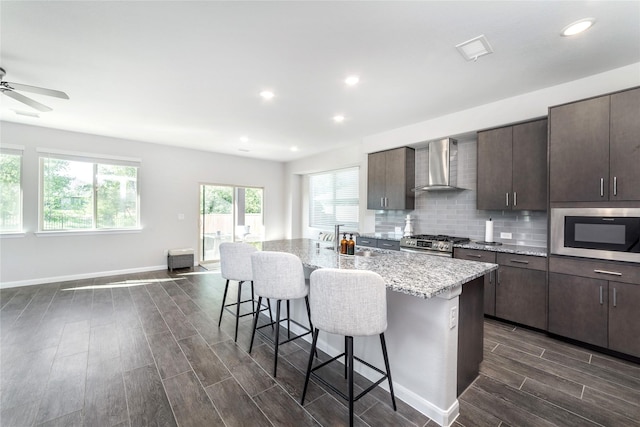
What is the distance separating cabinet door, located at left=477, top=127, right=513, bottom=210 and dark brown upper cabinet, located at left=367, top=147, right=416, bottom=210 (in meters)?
1.13

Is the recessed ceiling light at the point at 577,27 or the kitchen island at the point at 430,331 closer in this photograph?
the kitchen island at the point at 430,331

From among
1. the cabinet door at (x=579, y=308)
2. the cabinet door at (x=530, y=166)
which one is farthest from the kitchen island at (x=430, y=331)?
the cabinet door at (x=530, y=166)

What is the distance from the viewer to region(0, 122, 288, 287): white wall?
4.54m

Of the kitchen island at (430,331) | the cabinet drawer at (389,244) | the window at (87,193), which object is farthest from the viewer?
the window at (87,193)

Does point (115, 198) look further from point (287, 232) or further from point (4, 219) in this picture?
point (287, 232)

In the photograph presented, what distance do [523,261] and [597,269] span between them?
22.9 inches

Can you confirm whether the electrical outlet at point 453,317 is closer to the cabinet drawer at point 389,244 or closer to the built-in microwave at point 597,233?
the built-in microwave at point 597,233

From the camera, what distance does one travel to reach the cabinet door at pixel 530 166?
3.07 meters

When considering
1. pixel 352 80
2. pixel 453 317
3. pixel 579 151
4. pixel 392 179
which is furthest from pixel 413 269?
pixel 392 179

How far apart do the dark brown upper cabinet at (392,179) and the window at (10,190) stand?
6119mm

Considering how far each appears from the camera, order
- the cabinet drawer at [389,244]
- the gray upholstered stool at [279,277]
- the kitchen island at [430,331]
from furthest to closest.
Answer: the cabinet drawer at [389,244] → the gray upholstered stool at [279,277] → the kitchen island at [430,331]

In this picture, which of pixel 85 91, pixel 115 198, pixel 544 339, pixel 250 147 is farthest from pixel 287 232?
pixel 544 339

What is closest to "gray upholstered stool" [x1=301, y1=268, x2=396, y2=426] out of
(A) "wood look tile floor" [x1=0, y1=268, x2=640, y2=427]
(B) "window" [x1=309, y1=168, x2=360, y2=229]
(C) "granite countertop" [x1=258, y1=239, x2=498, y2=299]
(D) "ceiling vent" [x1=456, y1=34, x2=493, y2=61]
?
(C) "granite countertop" [x1=258, y1=239, x2=498, y2=299]

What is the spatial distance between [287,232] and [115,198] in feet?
Result: 13.5
